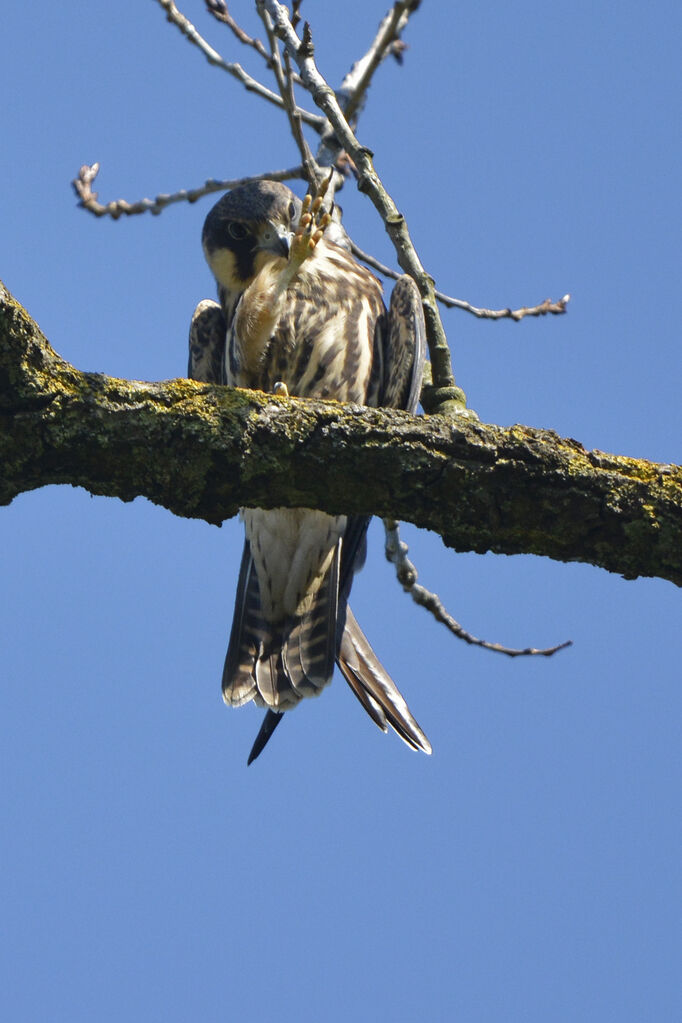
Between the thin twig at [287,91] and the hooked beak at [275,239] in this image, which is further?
the hooked beak at [275,239]

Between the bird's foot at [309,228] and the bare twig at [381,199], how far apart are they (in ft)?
0.57

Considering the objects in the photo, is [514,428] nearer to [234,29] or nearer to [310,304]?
[310,304]

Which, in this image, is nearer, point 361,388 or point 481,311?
point 361,388

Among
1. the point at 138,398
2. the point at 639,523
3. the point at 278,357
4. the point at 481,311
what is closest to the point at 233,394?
the point at 138,398

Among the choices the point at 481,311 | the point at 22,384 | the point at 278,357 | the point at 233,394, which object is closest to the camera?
the point at 22,384

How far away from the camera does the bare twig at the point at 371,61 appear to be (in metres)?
3.17

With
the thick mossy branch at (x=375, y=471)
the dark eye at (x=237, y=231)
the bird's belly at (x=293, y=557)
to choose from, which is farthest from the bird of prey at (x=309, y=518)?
the thick mossy branch at (x=375, y=471)

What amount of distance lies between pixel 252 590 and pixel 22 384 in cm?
181

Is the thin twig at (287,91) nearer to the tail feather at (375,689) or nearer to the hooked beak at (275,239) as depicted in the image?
the hooked beak at (275,239)

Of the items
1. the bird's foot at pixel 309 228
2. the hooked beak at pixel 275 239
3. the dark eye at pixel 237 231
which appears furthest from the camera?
the dark eye at pixel 237 231

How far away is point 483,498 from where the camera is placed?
2166 mm

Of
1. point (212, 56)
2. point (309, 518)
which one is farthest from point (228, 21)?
point (309, 518)

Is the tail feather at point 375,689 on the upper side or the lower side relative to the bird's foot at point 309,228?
lower

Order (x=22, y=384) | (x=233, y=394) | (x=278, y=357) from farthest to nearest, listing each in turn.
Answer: (x=278, y=357) < (x=233, y=394) < (x=22, y=384)
